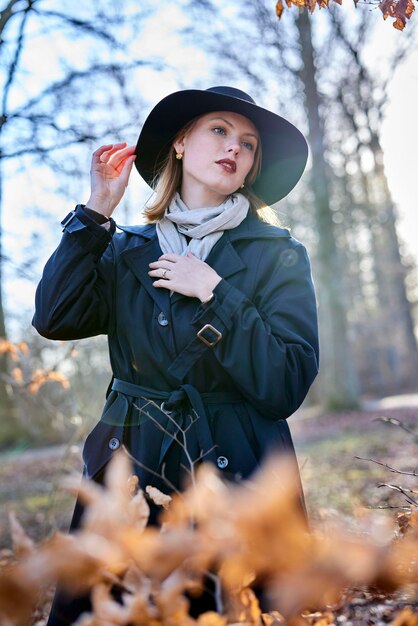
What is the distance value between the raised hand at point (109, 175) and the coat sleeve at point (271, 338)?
62cm

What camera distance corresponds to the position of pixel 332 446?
10086 mm

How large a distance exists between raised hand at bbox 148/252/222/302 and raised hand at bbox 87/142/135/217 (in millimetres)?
335

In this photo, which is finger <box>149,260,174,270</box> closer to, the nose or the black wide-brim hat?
the nose

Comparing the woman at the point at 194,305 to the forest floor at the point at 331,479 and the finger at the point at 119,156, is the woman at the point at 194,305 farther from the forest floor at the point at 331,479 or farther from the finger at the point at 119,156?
the forest floor at the point at 331,479

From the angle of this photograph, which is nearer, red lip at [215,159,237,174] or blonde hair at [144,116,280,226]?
red lip at [215,159,237,174]

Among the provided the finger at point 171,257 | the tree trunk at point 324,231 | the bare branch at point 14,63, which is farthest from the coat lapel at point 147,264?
the tree trunk at point 324,231

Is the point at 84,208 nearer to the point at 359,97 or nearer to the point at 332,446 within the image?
the point at 332,446

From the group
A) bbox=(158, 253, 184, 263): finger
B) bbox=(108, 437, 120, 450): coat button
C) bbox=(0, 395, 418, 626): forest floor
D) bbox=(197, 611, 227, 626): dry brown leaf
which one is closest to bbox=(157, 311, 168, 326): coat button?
bbox=(158, 253, 184, 263): finger

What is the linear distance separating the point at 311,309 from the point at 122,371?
76cm

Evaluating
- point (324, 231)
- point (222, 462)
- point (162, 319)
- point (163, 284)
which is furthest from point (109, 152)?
point (324, 231)

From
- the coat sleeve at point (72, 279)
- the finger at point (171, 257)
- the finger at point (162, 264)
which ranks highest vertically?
the finger at point (171, 257)

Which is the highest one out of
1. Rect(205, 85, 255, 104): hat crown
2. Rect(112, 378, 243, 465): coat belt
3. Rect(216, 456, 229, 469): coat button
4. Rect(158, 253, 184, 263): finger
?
Rect(205, 85, 255, 104): hat crown

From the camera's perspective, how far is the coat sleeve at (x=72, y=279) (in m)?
2.25

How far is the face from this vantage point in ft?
8.22
